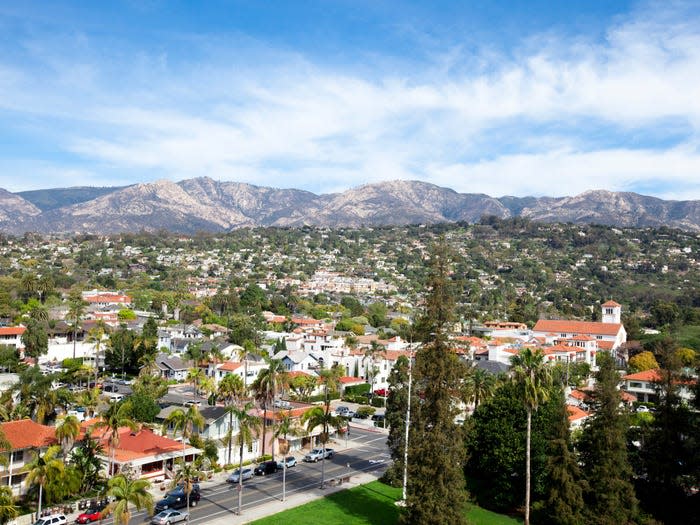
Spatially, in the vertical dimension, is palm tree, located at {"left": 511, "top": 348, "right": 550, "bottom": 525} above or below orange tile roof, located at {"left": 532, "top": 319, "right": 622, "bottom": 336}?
above

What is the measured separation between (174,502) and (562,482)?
2004 cm

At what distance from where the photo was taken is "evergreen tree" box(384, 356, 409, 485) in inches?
1427

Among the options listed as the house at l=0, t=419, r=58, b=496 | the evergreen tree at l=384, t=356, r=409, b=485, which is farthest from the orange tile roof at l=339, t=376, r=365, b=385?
the house at l=0, t=419, r=58, b=496

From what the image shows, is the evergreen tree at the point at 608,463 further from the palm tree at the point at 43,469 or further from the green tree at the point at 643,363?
the green tree at the point at 643,363

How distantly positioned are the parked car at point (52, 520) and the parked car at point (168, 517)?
398cm

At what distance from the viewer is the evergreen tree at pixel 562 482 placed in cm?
3027

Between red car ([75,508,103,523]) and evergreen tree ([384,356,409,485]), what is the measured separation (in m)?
16.6

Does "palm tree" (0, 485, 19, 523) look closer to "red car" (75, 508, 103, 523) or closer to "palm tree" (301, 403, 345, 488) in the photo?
"red car" (75, 508, 103, 523)

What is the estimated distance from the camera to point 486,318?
121438mm

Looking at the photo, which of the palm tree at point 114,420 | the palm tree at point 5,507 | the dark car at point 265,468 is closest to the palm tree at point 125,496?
the palm tree at point 5,507

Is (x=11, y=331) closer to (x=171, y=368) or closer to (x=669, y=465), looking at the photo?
(x=171, y=368)

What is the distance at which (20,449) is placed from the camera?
31.0 metres

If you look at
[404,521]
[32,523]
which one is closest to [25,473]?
[32,523]

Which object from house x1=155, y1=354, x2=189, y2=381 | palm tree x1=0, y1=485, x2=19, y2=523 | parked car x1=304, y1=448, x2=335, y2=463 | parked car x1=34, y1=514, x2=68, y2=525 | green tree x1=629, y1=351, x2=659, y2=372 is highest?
palm tree x1=0, y1=485, x2=19, y2=523
